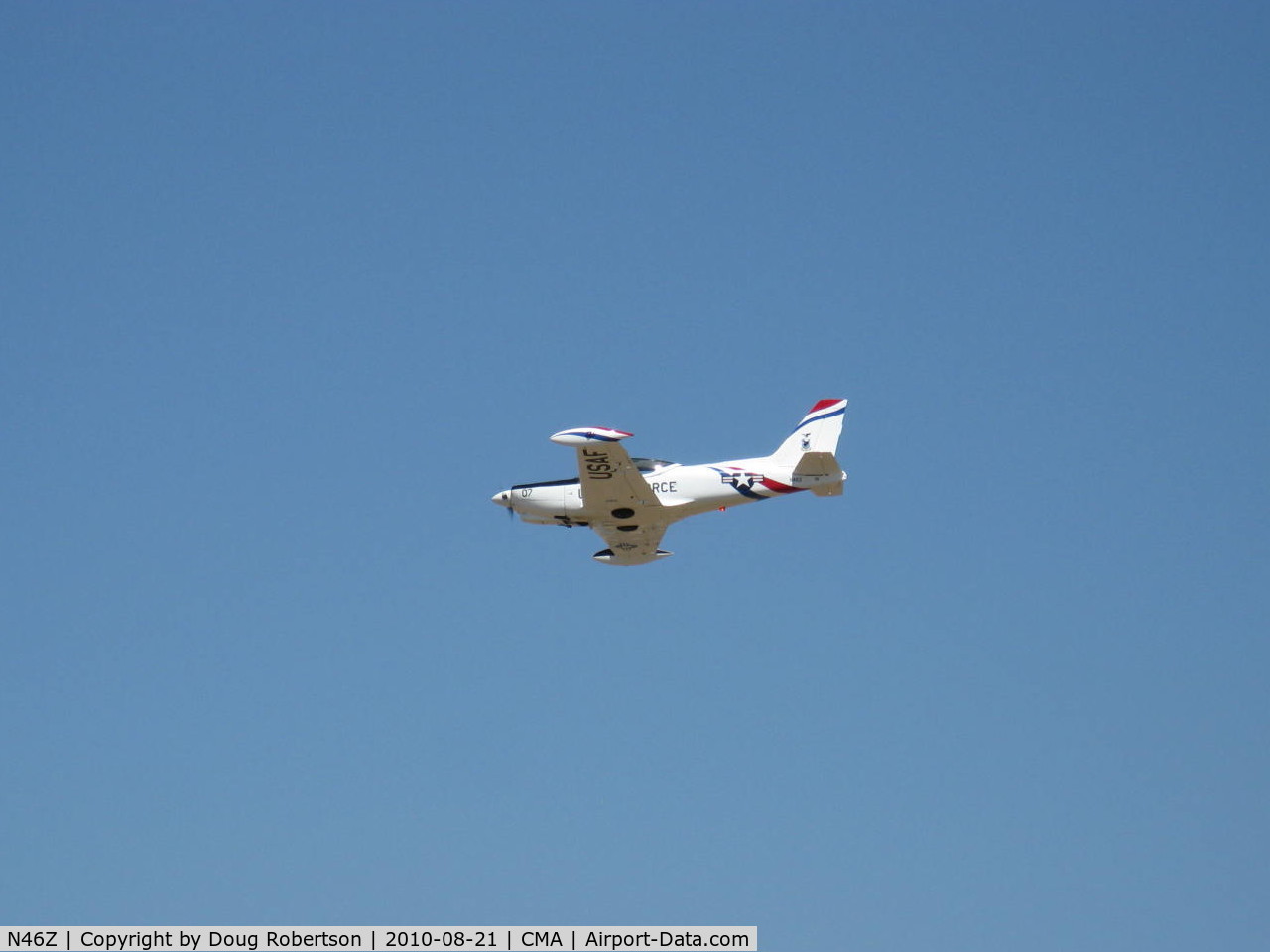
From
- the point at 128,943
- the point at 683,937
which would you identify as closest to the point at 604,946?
the point at 683,937

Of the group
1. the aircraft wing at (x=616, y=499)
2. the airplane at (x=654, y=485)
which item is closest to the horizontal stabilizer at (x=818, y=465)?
the airplane at (x=654, y=485)

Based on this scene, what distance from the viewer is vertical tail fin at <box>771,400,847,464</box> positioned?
43.4 meters

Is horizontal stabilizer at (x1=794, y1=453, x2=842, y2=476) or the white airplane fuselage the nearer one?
horizontal stabilizer at (x1=794, y1=453, x2=842, y2=476)

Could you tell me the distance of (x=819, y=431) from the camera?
4353 cm

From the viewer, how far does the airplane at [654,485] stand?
135ft

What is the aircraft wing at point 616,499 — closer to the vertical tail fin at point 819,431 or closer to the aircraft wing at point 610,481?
the aircraft wing at point 610,481

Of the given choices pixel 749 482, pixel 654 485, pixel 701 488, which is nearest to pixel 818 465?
pixel 749 482

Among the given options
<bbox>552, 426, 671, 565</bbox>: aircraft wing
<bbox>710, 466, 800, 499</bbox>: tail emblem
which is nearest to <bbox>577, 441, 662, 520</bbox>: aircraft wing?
<bbox>552, 426, 671, 565</bbox>: aircraft wing

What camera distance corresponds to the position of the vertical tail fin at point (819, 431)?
43.4 meters

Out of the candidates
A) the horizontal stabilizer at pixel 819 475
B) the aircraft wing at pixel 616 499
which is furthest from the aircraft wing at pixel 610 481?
the horizontal stabilizer at pixel 819 475

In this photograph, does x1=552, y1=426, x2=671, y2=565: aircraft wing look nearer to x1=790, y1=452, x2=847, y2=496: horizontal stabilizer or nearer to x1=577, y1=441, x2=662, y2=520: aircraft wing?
x1=577, y1=441, x2=662, y2=520: aircraft wing

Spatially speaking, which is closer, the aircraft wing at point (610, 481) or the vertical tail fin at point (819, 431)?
the aircraft wing at point (610, 481)

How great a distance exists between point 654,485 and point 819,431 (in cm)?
455

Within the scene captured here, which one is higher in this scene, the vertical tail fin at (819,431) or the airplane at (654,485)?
the vertical tail fin at (819,431)
